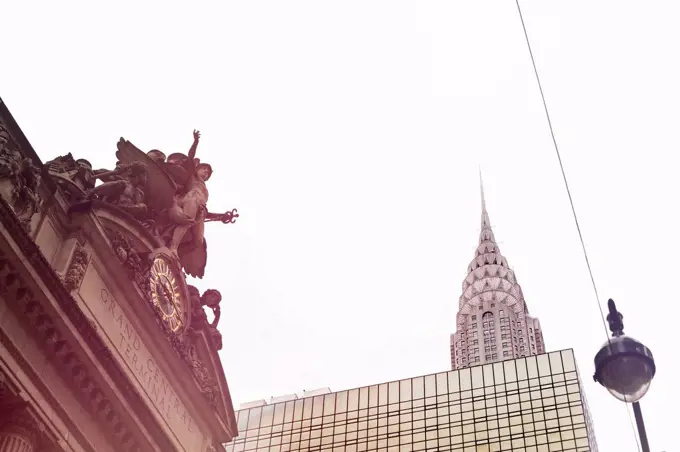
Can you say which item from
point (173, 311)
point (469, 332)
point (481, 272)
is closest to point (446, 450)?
point (173, 311)

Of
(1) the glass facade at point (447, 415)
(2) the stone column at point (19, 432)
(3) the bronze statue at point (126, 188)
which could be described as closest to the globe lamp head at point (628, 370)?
(2) the stone column at point (19, 432)

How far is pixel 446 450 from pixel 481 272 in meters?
108

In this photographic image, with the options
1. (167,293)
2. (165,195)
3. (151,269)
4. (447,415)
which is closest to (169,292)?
(167,293)

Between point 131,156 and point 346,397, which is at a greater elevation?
point 346,397

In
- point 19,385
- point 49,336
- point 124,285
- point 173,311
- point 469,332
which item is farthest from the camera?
point 469,332

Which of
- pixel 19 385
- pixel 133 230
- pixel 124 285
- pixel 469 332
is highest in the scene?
pixel 469 332

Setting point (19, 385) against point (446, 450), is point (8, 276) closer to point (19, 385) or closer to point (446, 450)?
point (19, 385)

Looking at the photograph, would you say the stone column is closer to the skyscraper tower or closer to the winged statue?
the winged statue

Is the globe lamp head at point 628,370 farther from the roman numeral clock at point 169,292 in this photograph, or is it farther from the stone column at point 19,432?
the roman numeral clock at point 169,292

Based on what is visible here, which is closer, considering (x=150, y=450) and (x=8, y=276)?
(x=8, y=276)

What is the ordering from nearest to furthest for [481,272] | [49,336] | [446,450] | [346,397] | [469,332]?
[49,336]
[446,450]
[346,397]
[469,332]
[481,272]

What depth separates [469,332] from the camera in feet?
552

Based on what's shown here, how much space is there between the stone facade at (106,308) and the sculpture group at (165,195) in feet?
0.16

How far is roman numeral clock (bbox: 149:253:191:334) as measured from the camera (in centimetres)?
3031
